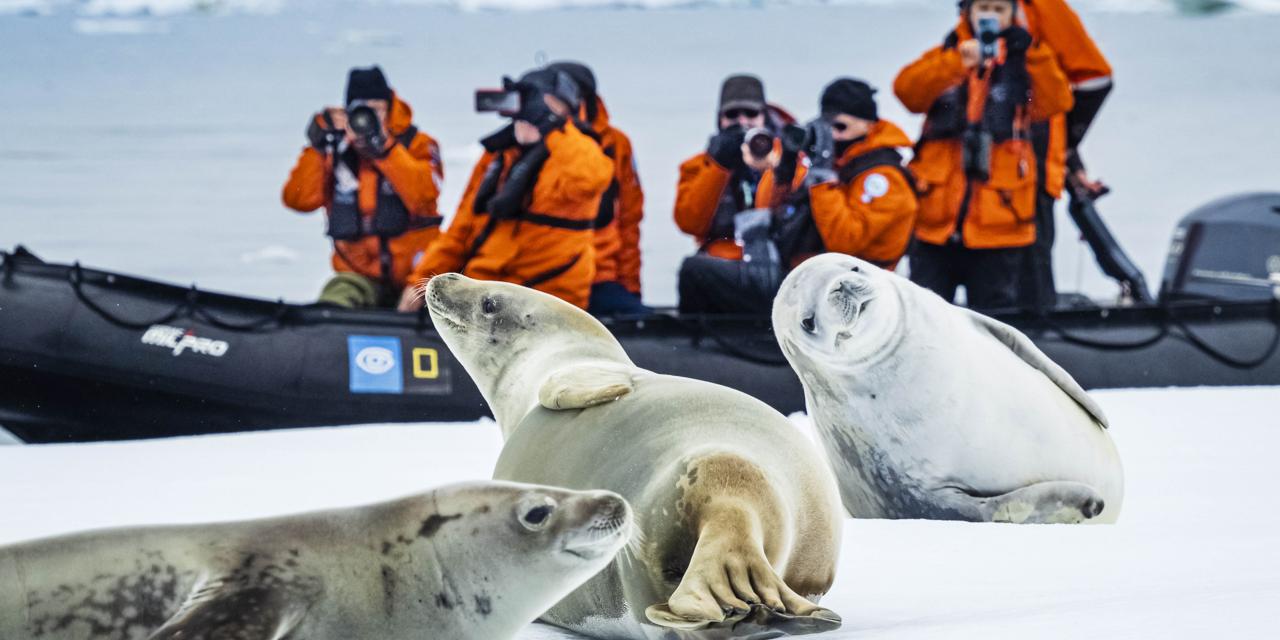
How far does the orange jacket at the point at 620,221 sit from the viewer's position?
685cm

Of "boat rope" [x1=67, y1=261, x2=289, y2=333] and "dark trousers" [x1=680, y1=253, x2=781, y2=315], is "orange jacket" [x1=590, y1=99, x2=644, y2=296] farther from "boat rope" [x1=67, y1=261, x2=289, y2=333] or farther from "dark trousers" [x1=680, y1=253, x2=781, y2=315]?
"boat rope" [x1=67, y1=261, x2=289, y2=333]

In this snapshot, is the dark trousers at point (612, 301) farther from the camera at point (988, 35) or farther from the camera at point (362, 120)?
the camera at point (988, 35)

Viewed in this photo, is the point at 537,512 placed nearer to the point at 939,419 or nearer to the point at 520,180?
the point at 939,419

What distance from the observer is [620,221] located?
704 cm

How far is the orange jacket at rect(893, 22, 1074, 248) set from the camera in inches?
265

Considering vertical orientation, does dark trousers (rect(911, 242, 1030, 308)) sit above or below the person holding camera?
below

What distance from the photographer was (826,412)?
4.02m

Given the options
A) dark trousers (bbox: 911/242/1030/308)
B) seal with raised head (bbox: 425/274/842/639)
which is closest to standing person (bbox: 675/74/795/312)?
dark trousers (bbox: 911/242/1030/308)

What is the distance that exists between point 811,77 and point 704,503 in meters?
17.6

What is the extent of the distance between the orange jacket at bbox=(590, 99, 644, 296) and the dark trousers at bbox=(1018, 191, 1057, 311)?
1.55m

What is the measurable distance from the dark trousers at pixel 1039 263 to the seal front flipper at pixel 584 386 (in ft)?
13.3

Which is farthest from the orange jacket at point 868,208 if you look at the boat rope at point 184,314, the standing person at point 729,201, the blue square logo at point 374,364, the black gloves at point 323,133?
the black gloves at point 323,133

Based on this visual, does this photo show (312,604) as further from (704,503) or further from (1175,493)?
(1175,493)

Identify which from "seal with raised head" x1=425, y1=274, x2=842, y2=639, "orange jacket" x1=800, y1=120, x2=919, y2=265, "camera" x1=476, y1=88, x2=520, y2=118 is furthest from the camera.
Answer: "camera" x1=476, y1=88, x2=520, y2=118
